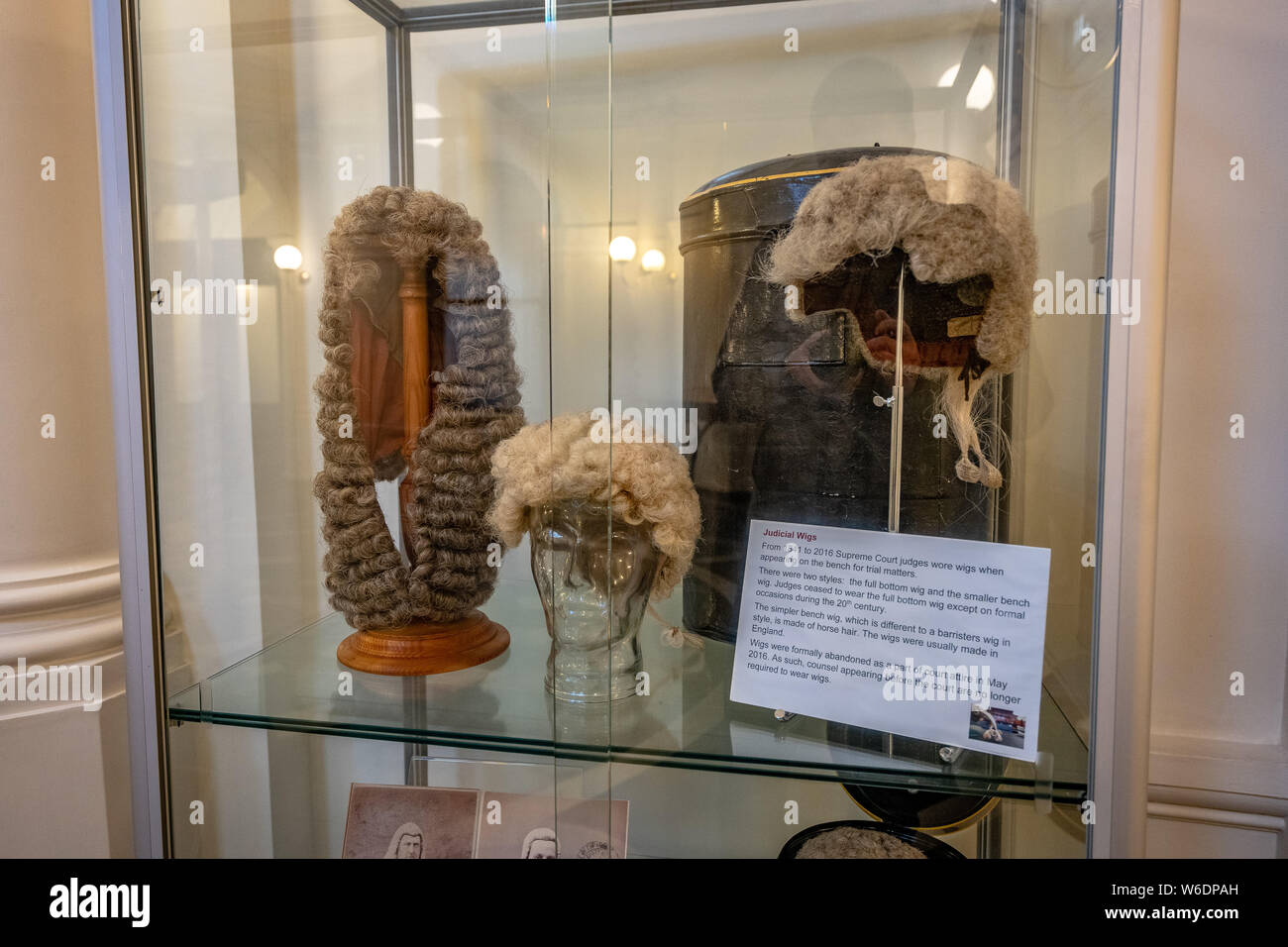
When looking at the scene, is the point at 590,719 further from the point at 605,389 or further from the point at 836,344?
the point at 836,344

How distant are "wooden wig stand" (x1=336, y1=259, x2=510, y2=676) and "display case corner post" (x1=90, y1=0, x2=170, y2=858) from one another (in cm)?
24

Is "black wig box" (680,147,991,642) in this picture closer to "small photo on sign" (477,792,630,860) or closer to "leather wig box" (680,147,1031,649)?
"leather wig box" (680,147,1031,649)

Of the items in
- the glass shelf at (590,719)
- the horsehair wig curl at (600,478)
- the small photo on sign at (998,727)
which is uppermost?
the horsehair wig curl at (600,478)

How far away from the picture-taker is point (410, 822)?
873mm

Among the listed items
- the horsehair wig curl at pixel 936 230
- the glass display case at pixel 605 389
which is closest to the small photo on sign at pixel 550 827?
the glass display case at pixel 605 389

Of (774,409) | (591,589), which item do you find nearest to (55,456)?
(591,589)

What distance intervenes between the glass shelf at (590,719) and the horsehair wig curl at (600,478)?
5.3 inches

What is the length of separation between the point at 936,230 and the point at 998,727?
0.42 metres

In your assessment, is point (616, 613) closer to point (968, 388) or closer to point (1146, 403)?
point (968, 388)

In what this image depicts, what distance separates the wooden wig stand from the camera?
2.77ft

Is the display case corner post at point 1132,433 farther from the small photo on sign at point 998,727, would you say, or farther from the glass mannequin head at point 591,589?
the glass mannequin head at point 591,589

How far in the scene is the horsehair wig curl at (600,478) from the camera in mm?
750
